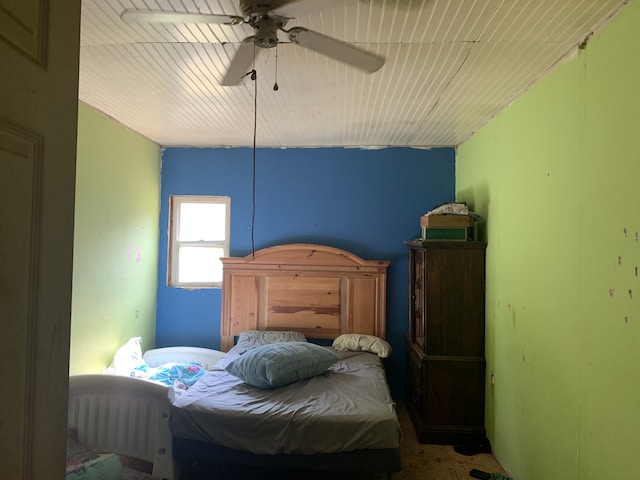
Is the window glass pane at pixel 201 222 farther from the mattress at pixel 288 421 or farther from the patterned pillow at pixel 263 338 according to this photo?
the mattress at pixel 288 421

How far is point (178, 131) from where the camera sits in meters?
3.47

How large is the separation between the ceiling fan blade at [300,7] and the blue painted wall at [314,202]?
253 cm

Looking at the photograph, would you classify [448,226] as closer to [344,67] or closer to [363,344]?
[363,344]

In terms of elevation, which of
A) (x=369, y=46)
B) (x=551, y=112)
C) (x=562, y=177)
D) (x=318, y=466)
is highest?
(x=369, y=46)

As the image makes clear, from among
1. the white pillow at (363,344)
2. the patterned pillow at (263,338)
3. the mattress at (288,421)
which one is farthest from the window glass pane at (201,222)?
the mattress at (288,421)

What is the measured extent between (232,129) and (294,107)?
80cm

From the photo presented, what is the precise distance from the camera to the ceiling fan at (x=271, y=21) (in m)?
1.39

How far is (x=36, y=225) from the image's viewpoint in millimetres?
636

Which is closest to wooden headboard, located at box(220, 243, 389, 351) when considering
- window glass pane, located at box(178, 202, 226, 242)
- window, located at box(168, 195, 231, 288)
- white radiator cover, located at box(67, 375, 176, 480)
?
window, located at box(168, 195, 231, 288)

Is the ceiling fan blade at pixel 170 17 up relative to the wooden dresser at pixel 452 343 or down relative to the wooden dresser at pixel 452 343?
up

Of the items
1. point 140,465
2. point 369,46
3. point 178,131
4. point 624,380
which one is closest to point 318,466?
point 140,465

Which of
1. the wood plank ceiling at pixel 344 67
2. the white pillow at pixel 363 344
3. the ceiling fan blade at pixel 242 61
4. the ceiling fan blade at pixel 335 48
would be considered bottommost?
the white pillow at pixel 363 344

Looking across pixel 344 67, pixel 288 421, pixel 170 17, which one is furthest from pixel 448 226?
pixel 170 17

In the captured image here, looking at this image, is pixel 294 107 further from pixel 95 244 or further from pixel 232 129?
pixel 95 244
